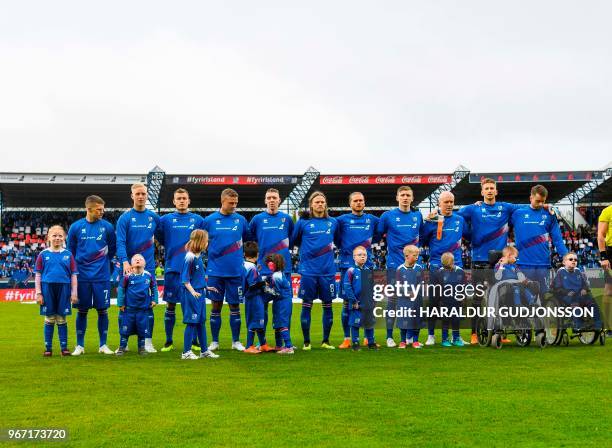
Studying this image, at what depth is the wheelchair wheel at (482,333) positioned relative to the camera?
9734mm

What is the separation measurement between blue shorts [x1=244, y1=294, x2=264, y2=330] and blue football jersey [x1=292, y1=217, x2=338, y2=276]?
0.80 m

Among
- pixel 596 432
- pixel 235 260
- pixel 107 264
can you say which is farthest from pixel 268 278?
pixel 596 432

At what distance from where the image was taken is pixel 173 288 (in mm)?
9516

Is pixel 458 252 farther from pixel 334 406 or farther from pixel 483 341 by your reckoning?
pixel 334 406

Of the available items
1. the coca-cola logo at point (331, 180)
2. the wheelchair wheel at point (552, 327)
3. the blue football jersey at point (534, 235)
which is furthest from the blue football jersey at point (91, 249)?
the coca-cola logo at point (331, 180)

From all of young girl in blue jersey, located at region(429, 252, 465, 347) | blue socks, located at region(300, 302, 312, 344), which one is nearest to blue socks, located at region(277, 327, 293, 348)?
blue socks, located at region(300, 302, 312, 344)

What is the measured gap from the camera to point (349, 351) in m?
9.23

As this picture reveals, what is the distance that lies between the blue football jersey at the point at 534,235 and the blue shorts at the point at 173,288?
5120 millimetres

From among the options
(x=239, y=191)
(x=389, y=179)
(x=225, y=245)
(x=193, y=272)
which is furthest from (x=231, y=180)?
(x=193, y=272)

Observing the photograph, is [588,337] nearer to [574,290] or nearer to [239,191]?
[574,290]

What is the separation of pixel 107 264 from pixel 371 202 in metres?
34.2

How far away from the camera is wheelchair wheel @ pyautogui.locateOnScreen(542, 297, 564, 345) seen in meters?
9.70

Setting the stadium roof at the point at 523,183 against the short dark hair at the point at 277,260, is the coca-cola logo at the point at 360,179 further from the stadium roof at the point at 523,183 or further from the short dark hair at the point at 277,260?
the short dark hair at the point at 277,260

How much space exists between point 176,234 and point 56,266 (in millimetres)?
1705
